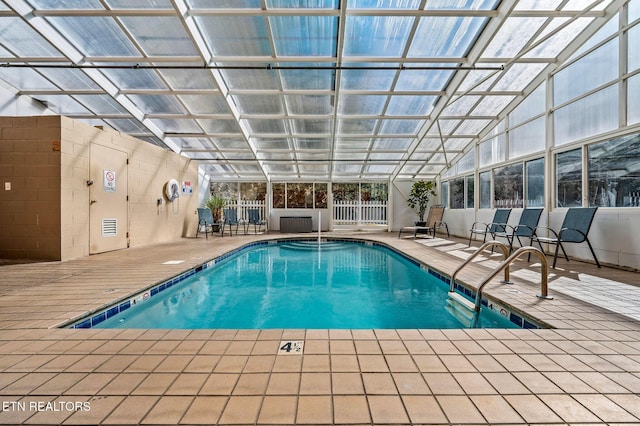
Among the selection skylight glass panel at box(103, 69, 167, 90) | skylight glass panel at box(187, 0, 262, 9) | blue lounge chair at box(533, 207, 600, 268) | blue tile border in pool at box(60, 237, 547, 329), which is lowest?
blue tile border in pool at box(60, 237, 547, 329)

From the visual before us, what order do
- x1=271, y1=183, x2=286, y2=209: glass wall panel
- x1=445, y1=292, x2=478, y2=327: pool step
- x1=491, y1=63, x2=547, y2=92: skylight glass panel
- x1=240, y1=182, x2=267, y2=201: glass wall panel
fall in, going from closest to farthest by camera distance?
1. x1=445, y1=292, x2=478, y2=327: pool step
2. x1=491, y1=63, x2=547, y2=92: skylight glass panel
3. x1=271, y1=183, x2=286, y2=209: glass wall panel
4. x1=240, y1=182, x2=267, y2=201: glass wall panel

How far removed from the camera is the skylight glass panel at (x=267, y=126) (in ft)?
25.0

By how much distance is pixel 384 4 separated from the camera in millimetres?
4391

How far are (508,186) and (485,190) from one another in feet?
3.06

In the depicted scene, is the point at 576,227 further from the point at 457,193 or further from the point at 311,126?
the point at 311,126

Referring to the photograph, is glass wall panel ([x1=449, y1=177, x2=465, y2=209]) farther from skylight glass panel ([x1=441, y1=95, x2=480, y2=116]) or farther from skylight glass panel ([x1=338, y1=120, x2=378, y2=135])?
skylight glass panel ([x1=338, y1=120, x2=378, y2=135])

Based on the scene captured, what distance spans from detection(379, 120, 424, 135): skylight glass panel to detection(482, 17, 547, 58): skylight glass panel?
2381mm

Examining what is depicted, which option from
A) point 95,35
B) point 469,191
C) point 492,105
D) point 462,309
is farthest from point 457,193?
point 95,35

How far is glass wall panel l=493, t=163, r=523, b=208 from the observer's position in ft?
21.4

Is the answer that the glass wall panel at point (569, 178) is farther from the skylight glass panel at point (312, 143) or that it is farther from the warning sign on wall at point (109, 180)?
the warning sign on wall at point (109, 180)

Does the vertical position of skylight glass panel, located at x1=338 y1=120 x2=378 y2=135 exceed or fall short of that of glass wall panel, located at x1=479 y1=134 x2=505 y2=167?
it exceeds it

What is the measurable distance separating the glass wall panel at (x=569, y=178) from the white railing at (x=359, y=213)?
6.57 m

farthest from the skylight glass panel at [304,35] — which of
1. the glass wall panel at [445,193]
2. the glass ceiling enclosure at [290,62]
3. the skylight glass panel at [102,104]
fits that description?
the glass wall panel at [445,193]

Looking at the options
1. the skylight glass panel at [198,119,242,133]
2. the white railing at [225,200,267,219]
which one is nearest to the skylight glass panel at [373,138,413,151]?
the skylight glass panel at [198,119,242,133]
